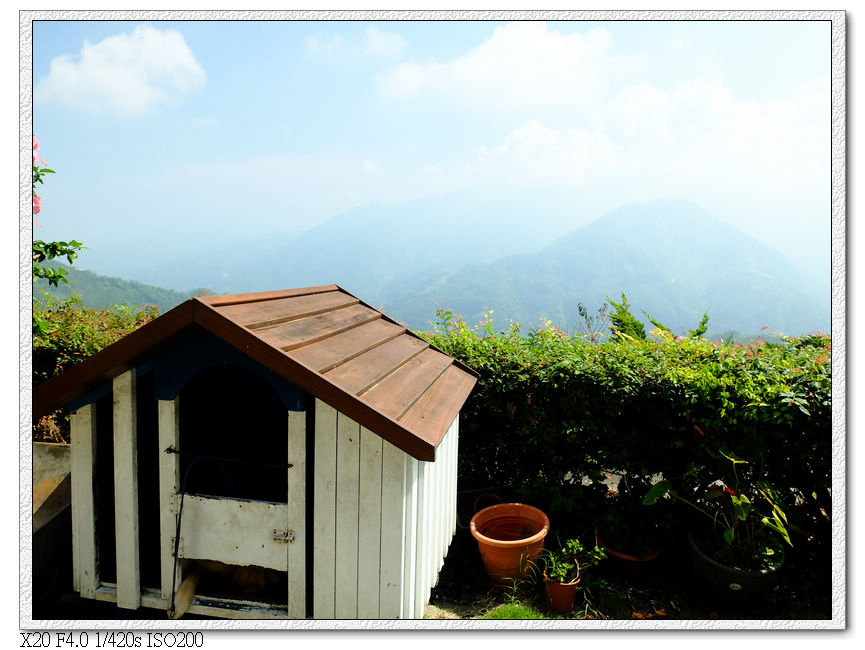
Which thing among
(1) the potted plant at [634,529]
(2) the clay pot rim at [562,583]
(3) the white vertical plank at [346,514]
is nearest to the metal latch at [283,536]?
(3) the white vertical plank at [346,514]

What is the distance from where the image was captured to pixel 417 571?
316 centimetres

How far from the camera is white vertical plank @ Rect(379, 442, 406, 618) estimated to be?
2.81 m

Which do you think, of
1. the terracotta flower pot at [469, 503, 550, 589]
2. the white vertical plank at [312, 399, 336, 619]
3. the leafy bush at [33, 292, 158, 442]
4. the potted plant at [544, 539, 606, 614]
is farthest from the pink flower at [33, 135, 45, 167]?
the potted plant at [544, 539, 606, 614]

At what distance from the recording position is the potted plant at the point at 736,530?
3.92 metres

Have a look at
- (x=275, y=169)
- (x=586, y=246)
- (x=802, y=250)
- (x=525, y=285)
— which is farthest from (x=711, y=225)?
(x=275, y=169)

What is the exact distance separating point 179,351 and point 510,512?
2.98m

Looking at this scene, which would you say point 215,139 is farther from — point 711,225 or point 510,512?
point 711,225

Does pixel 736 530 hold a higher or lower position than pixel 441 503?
lower

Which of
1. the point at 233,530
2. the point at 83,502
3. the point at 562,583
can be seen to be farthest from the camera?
the point at 562,583

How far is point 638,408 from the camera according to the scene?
4.54 m

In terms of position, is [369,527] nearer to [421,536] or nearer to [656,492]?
[421,536]

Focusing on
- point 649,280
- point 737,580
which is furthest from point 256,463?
point 649,280

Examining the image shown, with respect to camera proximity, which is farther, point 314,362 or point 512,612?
point 512,612

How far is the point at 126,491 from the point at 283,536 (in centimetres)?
98
